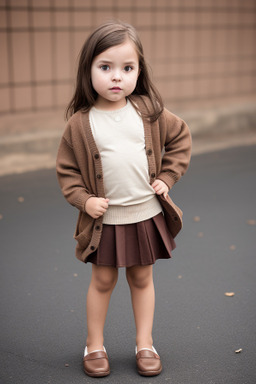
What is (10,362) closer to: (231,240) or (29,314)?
(29,314)

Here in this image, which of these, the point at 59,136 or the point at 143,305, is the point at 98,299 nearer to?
the point at 143,305

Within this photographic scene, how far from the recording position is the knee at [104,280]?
2.53 m

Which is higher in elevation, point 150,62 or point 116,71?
point 116,71

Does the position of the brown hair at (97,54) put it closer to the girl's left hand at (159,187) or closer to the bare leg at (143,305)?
the girl's left hand at (159,187)

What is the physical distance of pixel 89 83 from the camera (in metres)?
2.43

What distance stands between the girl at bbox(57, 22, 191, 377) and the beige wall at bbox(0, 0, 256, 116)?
12.4 ft

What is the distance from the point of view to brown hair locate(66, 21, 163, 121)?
233 cm

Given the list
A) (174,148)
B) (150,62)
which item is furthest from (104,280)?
(150,62)

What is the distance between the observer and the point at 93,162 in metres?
2.41

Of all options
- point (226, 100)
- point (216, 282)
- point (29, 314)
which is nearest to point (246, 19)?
point (226, 100)

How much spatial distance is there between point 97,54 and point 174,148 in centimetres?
49

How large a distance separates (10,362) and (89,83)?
1.20m

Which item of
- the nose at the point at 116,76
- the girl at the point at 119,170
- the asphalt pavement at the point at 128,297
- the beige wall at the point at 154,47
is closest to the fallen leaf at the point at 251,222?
the asphalt pavement at the point at 128,297

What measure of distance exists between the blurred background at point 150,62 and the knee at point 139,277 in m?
2.93
